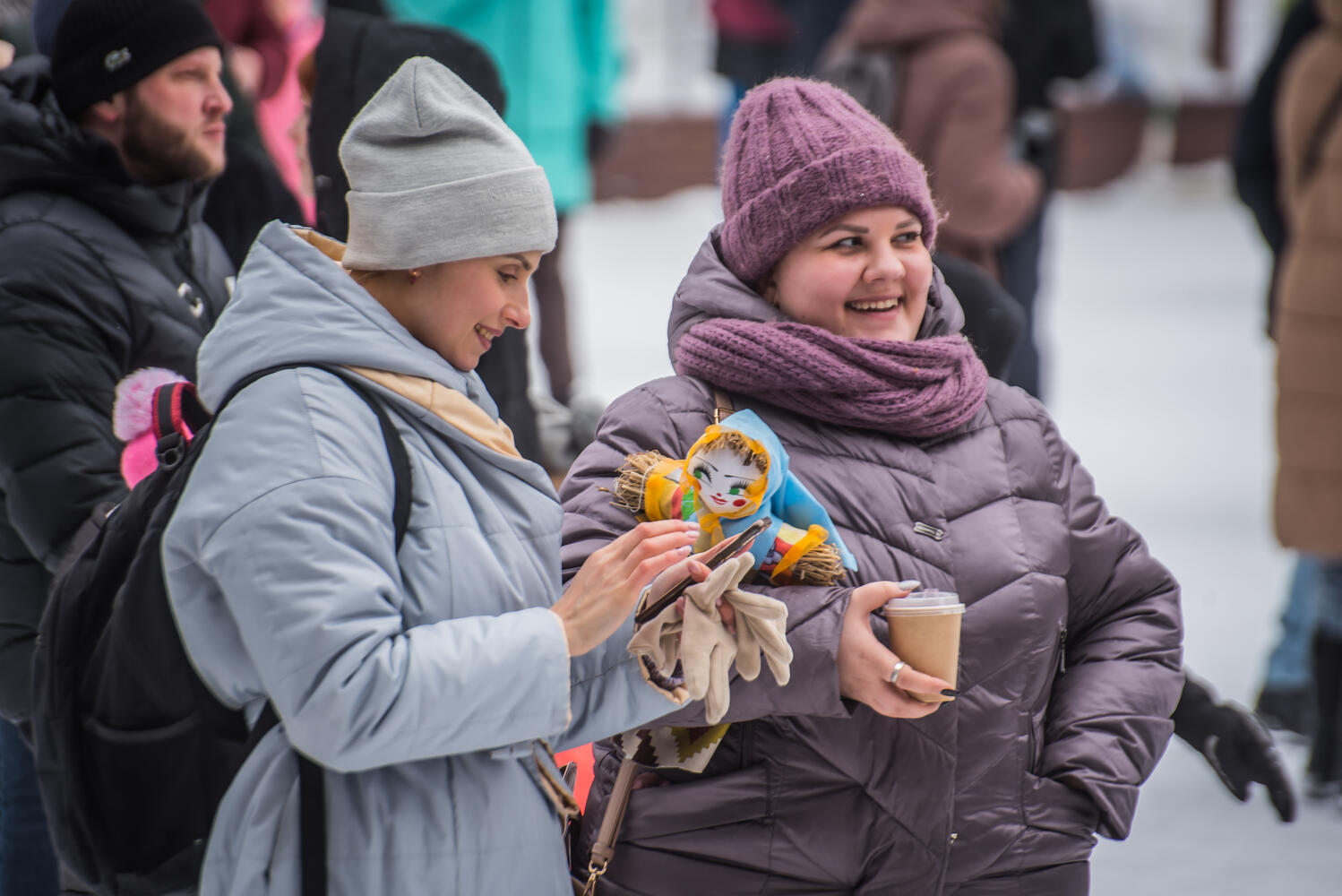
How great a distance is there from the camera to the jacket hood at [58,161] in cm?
247

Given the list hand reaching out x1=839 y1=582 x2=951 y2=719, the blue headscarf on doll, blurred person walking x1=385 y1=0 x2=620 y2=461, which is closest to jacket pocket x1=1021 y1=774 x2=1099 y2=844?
hand reaching out x1=839 y1=582 x2=951 y2=719

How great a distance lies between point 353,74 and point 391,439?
1243 millimetres

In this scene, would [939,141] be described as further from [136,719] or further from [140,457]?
[136,719]

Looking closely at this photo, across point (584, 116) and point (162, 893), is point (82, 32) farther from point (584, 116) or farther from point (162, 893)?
point (584, 116)

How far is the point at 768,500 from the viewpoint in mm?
1754

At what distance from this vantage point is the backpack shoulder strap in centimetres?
151

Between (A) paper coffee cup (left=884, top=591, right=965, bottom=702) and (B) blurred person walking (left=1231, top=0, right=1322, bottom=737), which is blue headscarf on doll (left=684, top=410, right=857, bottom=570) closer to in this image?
(A) paper coffee cup (left=884, top=591, right=965, bottom=702)

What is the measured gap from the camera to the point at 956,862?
1.86m

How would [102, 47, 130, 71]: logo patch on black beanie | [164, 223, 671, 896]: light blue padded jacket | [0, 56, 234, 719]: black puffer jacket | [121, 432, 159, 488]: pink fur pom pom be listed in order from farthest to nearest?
[102, 47, 130, 71]: logo patch on black beanie, [0, 56, 234, 719]: black puffer jacket, [121, 432, 159, 488]: pink fur pom pom, [164, 223, 671, 896]: light blue padded jacket

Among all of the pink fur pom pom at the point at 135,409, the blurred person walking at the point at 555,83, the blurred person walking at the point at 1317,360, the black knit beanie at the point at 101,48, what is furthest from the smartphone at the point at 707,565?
the blurred person walking at the point at 555,83

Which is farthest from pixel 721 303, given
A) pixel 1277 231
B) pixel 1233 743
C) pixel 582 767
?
pixel 1277 231

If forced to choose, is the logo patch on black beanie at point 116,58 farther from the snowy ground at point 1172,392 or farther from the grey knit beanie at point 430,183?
the snowy ground at point 1172,392

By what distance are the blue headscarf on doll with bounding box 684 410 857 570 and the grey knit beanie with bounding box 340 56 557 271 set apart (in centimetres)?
33

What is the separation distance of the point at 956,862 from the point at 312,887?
799 mm
